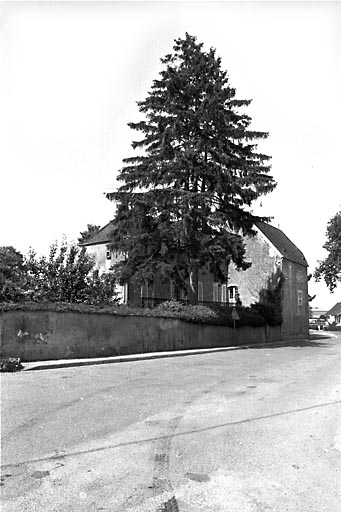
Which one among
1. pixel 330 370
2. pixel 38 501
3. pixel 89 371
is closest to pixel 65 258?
pixel 89 371

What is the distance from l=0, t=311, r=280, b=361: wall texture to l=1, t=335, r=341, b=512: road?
5.44 metres

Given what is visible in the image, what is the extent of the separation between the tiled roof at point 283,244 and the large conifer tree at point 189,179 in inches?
566

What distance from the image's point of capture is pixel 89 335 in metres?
18.9

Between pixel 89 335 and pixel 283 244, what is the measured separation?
31.8 meters

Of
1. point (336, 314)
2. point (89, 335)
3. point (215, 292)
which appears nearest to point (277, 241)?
point (215, 292)

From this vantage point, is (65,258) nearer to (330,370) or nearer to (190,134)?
(190,134)

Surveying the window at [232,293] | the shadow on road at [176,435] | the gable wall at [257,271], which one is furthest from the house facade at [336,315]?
the shadow on road at [176,435]

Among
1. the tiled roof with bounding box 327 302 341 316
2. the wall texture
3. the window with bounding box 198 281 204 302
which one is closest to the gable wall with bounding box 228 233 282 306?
the window with bounding box 198 281 204 302

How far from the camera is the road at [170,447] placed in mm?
4262

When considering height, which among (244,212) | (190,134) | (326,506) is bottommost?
(326,506)

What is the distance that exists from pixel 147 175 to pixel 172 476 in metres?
21.7

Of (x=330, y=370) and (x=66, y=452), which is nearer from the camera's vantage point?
(x=66, y=452)

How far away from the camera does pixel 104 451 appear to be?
5586 mm

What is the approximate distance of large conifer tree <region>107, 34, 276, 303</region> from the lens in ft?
80.3
